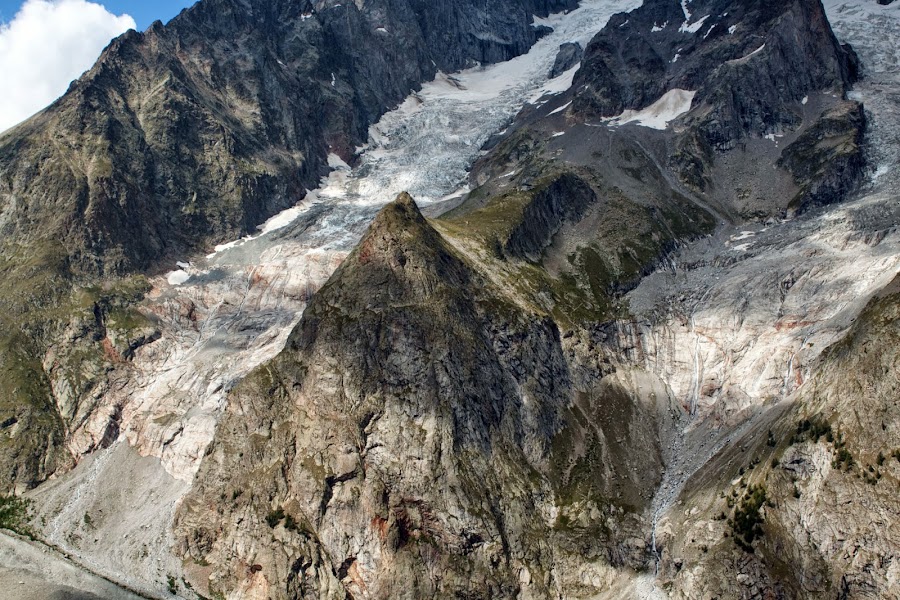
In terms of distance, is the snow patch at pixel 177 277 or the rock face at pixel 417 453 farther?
the snow patch at pixel 177 277

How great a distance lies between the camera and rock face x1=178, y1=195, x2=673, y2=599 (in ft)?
336

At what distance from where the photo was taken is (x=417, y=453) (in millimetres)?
108000

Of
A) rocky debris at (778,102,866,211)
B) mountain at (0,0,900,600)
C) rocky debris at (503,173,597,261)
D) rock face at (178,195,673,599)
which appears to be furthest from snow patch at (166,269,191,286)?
rocky debris at (778,102,866,211)

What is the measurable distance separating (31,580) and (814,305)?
135m

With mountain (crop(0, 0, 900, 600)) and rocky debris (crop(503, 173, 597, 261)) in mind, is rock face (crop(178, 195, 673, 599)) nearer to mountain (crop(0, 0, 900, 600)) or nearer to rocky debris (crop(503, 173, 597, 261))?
mountain (crop(0, 0, 900, 600))

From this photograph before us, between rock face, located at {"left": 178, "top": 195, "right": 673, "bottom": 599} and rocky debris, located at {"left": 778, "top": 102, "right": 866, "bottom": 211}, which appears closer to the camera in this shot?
rock face, located at {"left": 178, "top": 195, "right": 673, "bottom": 599}

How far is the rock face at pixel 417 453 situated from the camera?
102312mm

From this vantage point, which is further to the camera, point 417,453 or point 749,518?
point 417,453

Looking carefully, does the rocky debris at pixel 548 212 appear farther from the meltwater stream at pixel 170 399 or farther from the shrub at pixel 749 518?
the shrub at pixel 749 518

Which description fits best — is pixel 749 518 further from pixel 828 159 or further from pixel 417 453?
pixel 828 159

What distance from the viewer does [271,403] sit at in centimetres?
11881

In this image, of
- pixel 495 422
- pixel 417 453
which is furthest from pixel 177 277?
pixel 495 422

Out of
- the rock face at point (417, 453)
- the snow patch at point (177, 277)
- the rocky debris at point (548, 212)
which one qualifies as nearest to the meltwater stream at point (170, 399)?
the snow patch at point (177, 277)

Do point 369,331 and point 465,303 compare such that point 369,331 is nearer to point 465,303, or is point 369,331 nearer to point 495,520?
point 465,303
